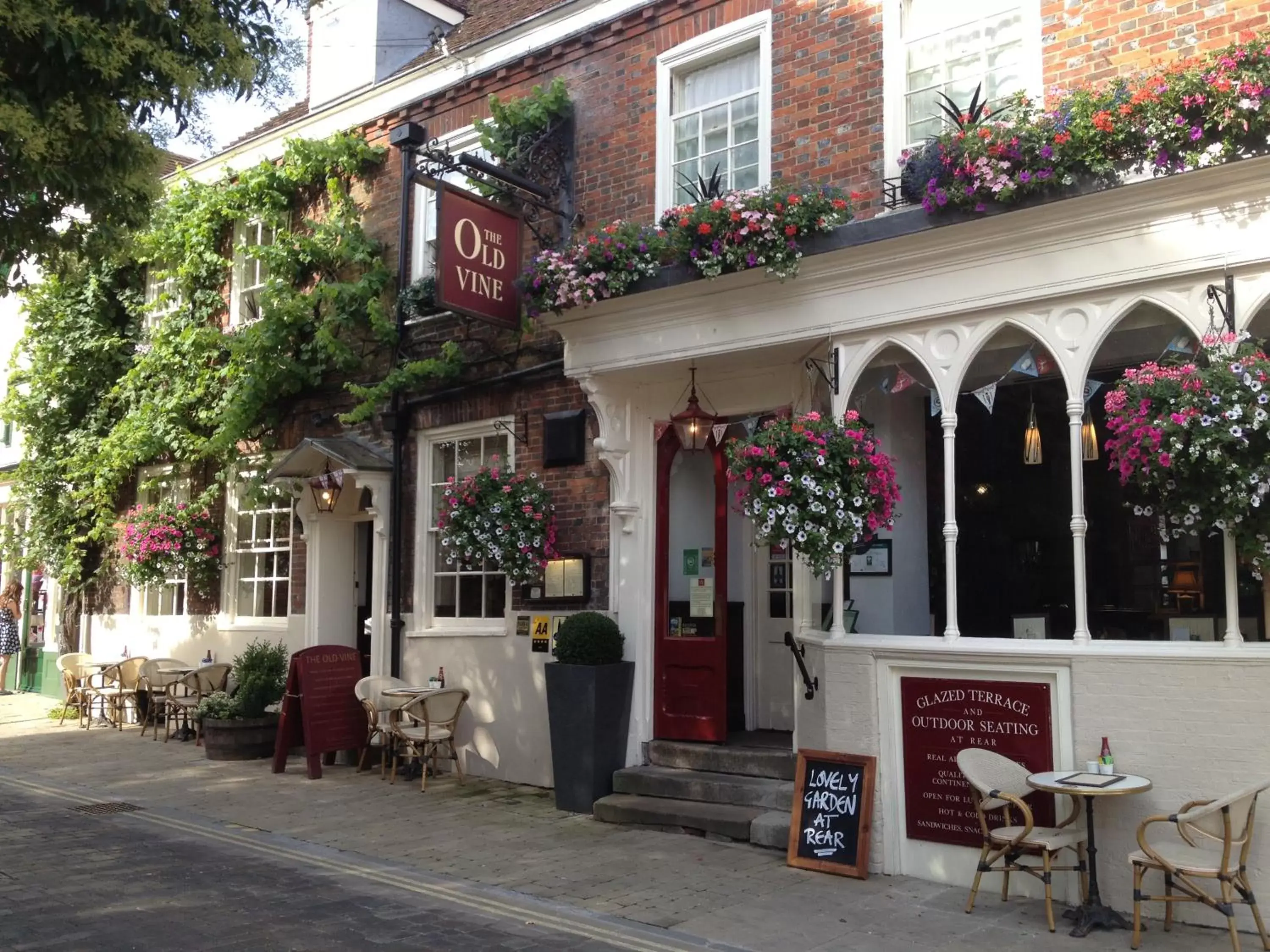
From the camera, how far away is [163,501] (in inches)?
538

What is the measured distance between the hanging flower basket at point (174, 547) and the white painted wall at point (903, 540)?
27.0ft

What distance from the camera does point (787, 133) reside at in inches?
335

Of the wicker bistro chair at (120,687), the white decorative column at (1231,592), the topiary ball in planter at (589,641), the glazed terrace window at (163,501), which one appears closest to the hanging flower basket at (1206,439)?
the white decorative column at (1231,592)

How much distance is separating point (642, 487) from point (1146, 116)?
4.73m

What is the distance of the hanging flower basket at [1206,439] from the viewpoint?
5.40 m

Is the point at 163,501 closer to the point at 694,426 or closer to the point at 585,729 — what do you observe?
the point at 585,729

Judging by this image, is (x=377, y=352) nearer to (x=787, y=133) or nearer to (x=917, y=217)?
(x=787, y=133)

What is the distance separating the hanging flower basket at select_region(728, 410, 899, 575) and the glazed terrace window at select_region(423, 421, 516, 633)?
3852 millimetres

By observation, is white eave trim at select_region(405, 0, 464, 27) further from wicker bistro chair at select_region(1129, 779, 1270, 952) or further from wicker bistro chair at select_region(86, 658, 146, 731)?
wicker bistro chair at select_region(1129, 779, 1270, 952)

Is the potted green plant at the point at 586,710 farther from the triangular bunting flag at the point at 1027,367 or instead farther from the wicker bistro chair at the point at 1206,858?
the wicker bistro chair at the point at 1206,858

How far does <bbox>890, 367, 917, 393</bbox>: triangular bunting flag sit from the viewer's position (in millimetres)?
7555

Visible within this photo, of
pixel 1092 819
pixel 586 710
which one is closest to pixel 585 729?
pixel 586 710

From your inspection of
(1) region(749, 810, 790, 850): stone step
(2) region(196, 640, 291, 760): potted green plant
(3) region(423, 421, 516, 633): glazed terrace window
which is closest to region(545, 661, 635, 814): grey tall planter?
(1) region(749, 810, 790, 850): stone step

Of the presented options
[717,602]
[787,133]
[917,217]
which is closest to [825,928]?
[717,602]
